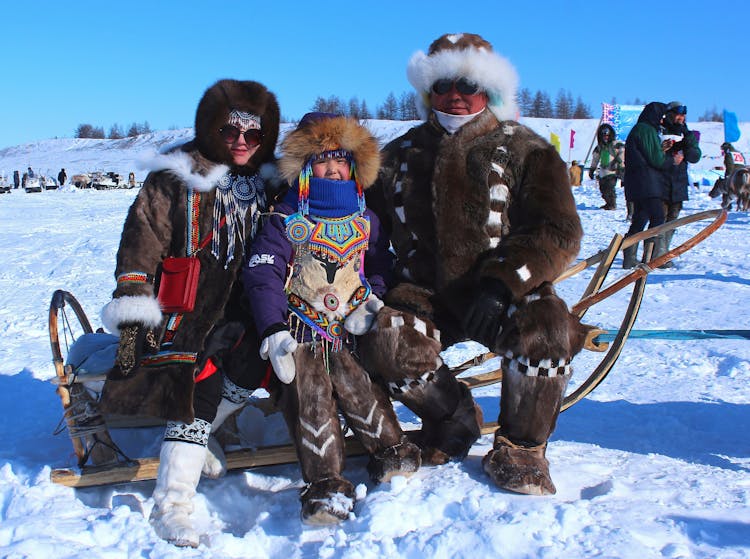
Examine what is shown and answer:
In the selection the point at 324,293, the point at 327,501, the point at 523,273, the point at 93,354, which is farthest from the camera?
the point at 93,354

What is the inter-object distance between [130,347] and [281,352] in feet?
1.86

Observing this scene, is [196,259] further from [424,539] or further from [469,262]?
[424,539]

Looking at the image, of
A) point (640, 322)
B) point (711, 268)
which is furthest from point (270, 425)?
point (711, 268)

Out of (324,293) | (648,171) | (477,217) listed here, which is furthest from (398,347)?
(648,171)

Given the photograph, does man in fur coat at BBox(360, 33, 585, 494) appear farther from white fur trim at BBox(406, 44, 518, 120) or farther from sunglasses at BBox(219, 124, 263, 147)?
sunglasses at BBox(219, 124, 263, 147)

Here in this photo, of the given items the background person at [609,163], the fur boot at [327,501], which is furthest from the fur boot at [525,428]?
the background person at [609,163]

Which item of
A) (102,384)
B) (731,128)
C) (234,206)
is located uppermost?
(731,128)

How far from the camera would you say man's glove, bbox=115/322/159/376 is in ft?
8.43

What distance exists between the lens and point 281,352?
2.48m

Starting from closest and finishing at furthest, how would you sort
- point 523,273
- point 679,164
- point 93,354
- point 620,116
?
1. point 523,273
2. point 93,354
3. point 679,164
4. point 620,116

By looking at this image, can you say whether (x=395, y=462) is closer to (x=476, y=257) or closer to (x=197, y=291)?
(x=476, y=257)

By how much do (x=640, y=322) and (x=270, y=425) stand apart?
10.8ft

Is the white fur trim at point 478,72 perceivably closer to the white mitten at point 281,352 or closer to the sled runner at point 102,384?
the sled runner at point 102,384

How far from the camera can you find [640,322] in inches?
213
